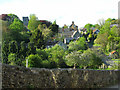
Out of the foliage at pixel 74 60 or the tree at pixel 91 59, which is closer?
the foliage at pixel 74 60

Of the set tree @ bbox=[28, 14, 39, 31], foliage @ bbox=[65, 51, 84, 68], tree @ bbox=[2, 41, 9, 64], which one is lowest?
foliage @ bbox=[65, 51, 84, 68]

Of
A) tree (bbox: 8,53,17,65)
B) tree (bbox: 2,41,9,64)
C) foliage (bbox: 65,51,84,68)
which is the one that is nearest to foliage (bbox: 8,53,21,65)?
tree (bbox: 8,53,17,65)

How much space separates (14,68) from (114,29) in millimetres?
47196

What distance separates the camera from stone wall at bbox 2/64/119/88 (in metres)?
8.98

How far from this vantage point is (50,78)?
11375mm

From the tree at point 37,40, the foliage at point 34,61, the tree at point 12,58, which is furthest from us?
the tree at point 37,40

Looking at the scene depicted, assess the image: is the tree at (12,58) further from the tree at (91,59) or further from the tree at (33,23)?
the tree at (33,23)

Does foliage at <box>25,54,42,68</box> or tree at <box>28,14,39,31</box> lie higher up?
tree at <box>28,14,39,31</box>

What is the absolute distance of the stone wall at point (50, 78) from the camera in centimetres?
898

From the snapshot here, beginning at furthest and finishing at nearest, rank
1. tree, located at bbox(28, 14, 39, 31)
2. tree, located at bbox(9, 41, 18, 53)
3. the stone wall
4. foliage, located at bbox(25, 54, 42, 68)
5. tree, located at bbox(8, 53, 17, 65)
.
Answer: tree, located at bbox(28, 14, 39, 31)
tree, located at bbox(9, 41, 18, 53)
tree, located at bbox(8, 53, 17, 65)
foliage, located at bbox(25, 54, 42, 68)
the stone wall

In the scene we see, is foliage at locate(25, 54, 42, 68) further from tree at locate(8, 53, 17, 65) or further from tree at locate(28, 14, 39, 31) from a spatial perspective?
tree at locate(28, 14, 39, 31)

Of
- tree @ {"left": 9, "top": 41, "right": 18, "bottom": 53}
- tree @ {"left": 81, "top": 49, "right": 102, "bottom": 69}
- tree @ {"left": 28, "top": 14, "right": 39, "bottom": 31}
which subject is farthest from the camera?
tree @ {"left": 28, "top": 14, "right": 39, "bottom": 31}

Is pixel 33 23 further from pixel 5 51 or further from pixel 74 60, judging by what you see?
pixel 74 60

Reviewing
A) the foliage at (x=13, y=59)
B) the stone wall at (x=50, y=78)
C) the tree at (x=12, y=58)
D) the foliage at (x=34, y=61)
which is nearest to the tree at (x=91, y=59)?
the foliage at (x=34, y=61)
